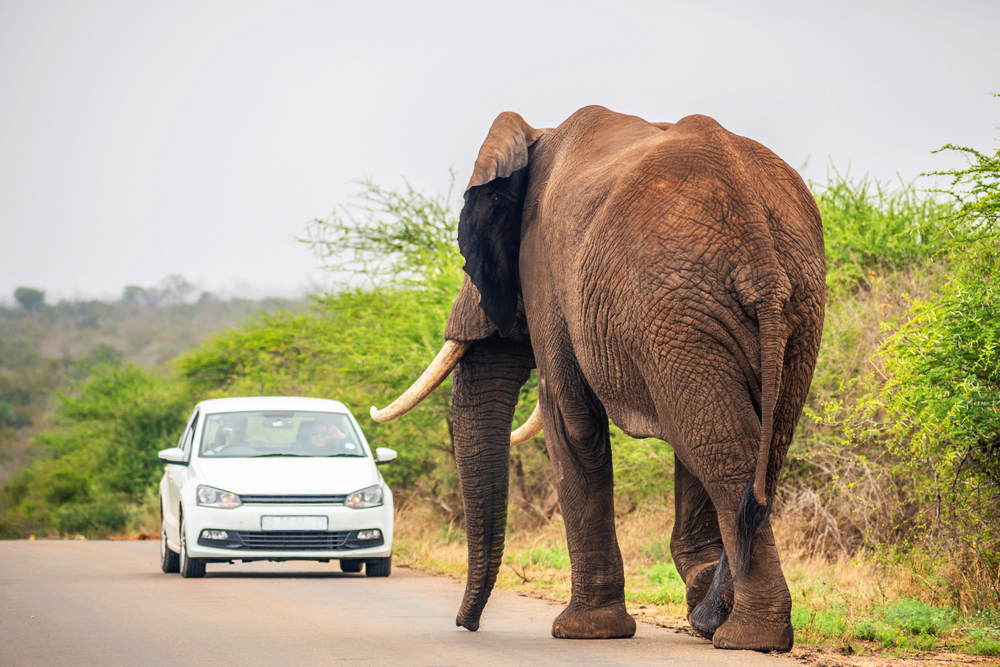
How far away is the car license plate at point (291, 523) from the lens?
1243cm

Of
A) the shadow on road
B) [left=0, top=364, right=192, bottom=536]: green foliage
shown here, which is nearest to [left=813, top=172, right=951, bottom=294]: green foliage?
the shadow on road

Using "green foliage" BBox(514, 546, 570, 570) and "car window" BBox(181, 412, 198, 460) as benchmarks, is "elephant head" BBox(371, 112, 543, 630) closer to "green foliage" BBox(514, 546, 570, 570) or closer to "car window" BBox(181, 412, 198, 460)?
"green foliage" BBox(514, 546, 570, 570)

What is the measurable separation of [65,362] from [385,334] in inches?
2949

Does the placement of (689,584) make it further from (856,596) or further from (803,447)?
(803,447)

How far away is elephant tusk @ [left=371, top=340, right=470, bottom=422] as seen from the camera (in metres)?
8.43

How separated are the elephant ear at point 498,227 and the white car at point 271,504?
16.8 ft

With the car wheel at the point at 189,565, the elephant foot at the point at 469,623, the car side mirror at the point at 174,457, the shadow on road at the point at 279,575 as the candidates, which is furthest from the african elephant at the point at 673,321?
the car side mirror at the point at 174,457

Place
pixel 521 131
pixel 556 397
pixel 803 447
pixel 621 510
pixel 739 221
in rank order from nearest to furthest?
pixel 739 221 < pixel 556 397 < pixel 521 131 < pixel 803 447 < pixel 621 510

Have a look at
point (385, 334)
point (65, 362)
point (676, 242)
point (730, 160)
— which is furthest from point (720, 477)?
point (65, 362)

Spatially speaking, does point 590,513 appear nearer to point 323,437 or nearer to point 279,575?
point 279,575

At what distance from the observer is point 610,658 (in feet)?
22.4

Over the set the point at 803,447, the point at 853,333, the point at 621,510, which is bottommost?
the point at 621,510

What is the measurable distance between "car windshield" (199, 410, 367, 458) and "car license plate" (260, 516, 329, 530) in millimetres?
1209

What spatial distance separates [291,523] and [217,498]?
2.61ft
